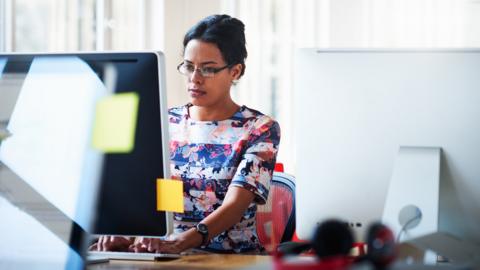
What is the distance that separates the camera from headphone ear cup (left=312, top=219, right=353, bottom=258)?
1.01 meters

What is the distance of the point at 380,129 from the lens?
190cm

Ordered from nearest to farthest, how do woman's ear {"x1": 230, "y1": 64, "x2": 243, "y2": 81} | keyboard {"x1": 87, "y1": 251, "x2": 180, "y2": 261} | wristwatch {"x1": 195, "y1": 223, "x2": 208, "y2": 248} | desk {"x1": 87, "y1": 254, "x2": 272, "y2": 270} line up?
1. desk {"x1": 87, "y1": 254, "x2": 272, "y2": 270}
2. keyboard {"x1": 87, "y1": 251, "x2": 180, "y2": 261}
3. wristwatch {"x1": 195, "y1": 223, "x2": 208, "y2": 248}
4. woman's ear {"x1": 230, "y1": 64, "x2": 243, "y2": 81}

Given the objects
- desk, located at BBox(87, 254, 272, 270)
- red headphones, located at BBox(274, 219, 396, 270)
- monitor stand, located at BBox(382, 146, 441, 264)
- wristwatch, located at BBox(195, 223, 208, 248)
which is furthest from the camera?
wristwatch, located at BBox(195, 223, 208, 248)

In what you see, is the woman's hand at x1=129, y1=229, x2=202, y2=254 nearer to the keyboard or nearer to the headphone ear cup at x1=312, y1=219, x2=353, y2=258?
the keyboard

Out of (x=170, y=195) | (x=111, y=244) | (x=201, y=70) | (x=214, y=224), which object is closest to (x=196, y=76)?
(x=201, y=70)

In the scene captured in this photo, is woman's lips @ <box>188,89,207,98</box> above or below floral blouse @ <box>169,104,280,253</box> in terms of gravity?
above

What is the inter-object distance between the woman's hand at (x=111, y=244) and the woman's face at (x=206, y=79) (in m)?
0.60

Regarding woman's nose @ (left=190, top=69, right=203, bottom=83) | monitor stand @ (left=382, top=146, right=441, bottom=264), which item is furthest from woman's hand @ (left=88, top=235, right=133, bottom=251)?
monitor stand @ (left=382, top=146, right=441, bottom=264)

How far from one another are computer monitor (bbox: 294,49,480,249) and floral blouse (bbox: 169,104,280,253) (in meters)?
0.51

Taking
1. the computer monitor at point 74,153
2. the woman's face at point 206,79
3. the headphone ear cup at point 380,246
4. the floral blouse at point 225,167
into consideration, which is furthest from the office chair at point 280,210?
the headphone ear cup at point 380,246

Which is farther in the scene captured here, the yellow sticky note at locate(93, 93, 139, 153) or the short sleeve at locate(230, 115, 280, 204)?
the short sleeve at locate(230, 115, 280, 204)

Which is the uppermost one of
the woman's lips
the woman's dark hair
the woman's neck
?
the woman's dark hair

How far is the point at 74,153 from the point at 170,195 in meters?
0.24

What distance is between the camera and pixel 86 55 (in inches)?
75.9
